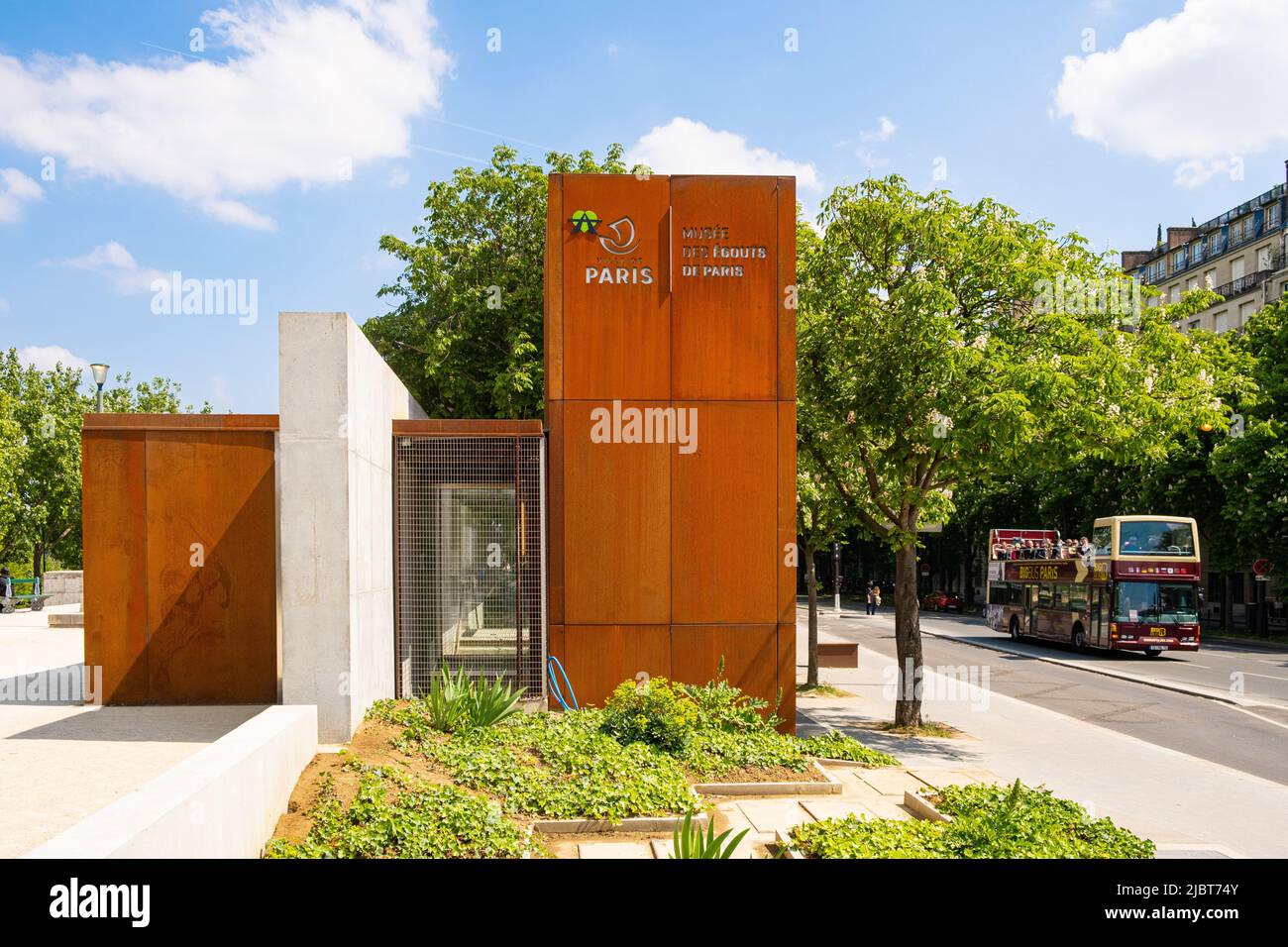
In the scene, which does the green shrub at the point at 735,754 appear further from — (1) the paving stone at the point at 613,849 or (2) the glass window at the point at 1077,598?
(2) the glass window at the point at 1077,598

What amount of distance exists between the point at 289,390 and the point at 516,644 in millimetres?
4627

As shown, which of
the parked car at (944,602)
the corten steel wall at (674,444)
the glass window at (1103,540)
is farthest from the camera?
the parked car at (944,602)

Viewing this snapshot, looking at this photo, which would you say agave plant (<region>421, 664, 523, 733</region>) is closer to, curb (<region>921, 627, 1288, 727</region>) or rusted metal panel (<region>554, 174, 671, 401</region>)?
rusted metal panel (<region>554, 174, 671, 401</region>)

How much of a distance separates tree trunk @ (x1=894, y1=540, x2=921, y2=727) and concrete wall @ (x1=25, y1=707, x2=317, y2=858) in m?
10.5

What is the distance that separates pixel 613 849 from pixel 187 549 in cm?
639

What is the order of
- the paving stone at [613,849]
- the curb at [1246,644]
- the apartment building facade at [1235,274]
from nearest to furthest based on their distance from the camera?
the paving stone at [613,849]
the curb at [1246,644]
the apartment building facade at [1235,274]

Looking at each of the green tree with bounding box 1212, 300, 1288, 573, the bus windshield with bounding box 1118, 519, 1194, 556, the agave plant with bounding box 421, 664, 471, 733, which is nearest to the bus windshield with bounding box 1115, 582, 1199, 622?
the bus windshield with bounding box 1118, 519, 1194, 556

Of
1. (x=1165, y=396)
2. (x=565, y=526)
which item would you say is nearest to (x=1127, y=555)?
(x=1165, y=396)

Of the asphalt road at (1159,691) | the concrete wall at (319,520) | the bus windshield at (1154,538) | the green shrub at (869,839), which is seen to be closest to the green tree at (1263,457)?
the asphalt road at (1159,691)

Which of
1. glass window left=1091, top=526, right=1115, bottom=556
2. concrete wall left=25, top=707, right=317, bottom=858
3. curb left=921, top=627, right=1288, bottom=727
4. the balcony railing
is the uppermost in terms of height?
the balcony railing

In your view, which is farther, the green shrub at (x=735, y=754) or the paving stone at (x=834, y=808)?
the green shrub at (x=735, y=754)

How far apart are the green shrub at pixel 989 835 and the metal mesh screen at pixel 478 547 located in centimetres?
555

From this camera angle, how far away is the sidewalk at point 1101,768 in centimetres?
941

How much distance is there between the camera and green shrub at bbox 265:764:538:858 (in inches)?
246
